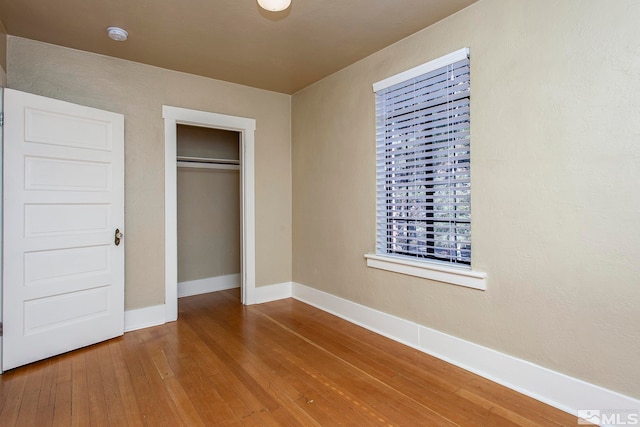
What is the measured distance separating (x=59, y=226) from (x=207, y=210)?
2.10 m

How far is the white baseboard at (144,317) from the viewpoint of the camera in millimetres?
3315

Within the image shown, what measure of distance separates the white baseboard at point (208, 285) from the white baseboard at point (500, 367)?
2255 millimetres

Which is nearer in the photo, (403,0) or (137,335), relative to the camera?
(403,0)

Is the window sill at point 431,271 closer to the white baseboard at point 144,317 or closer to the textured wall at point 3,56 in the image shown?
the white baseboard at point 144,317

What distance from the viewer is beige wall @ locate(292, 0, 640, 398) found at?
5.90 feet

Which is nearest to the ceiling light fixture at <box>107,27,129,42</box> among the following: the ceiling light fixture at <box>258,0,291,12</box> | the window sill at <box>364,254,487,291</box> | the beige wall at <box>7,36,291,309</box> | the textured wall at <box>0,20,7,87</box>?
the beige wall at <box>7,36,291,309</box>

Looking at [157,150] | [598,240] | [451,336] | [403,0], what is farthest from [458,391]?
[157,150]

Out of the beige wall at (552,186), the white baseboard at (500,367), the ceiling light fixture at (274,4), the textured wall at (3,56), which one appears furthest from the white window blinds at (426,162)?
the textured wall at (3,56)

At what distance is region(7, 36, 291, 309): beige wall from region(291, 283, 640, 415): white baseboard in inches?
67.6

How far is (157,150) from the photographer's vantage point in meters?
3.52

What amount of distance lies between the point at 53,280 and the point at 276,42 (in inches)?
110

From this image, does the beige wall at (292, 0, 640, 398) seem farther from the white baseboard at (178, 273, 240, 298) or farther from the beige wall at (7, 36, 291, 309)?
the white baseboard at (178, 273, 240, 298)

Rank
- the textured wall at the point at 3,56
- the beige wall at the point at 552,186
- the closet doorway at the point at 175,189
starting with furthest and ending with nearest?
1. the closet doorway at the point at 175,189
2. the textured wall at the point at 3,56
3. the beige wall at the point at 552,186

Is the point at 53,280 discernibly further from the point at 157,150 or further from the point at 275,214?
the point at 275,214
